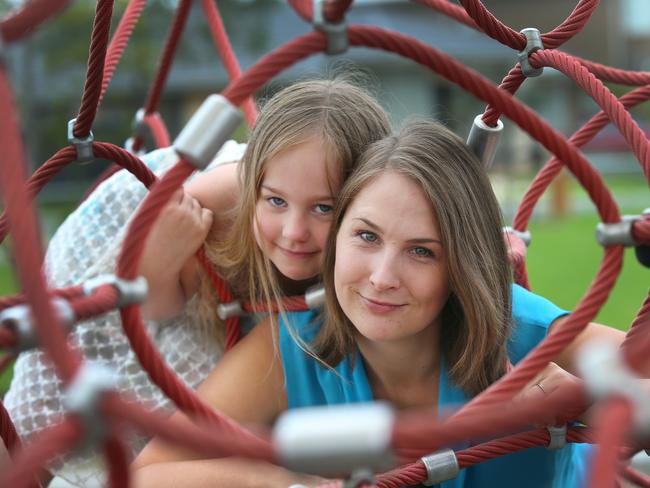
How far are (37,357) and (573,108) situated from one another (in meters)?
11.9

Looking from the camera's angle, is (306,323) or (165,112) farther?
(165,112)

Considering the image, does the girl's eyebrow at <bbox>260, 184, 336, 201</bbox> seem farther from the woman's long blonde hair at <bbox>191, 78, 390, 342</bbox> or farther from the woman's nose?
the woman's nose

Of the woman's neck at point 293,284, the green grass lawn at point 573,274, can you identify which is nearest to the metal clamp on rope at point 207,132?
the woman's neck at point 293,284

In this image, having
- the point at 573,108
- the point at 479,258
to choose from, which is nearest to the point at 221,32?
the point at 479,258

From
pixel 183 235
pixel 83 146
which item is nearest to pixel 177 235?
pixel 183 235

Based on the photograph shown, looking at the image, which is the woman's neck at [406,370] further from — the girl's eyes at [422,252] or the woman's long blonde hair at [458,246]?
the girl's eyes at [422,252]

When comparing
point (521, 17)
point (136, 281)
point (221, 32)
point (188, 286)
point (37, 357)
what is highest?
Result: point (521, 17)

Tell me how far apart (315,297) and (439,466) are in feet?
0.88

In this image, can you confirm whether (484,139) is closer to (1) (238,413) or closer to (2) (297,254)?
(2) (297,254)

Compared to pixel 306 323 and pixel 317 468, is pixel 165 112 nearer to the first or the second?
pixel 306 323

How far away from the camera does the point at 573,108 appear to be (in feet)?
40.3

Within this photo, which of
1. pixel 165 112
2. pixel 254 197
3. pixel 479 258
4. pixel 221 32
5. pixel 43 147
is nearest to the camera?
pixel 479 258

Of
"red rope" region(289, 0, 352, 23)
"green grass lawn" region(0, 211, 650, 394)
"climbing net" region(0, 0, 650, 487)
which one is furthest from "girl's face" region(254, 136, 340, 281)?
"green grass lawn" region(0, 211, 650, 394)

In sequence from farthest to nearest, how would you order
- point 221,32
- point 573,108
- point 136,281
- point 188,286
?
point 573,108 → point 221,32 → point 188,286 → point 136,281
